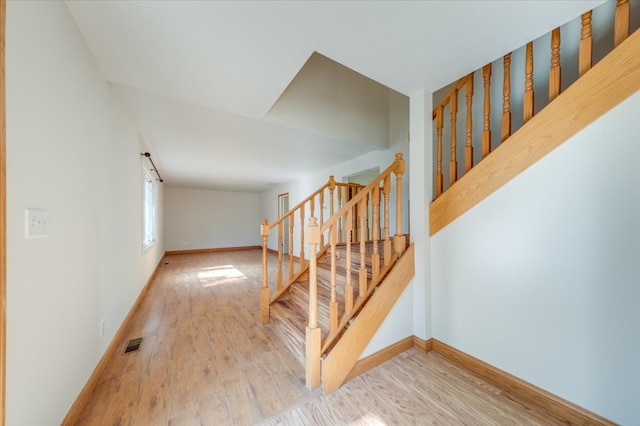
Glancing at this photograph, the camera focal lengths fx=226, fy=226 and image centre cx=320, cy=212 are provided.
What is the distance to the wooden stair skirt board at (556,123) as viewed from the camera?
1.12 m

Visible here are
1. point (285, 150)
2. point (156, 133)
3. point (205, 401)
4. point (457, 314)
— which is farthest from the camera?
point (285, 150)

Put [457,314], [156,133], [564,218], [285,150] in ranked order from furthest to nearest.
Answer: [285,150]
[156,133]
[457,314]
[564,218]

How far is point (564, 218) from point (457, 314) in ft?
3.13

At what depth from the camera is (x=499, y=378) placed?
152cm

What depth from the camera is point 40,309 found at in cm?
98

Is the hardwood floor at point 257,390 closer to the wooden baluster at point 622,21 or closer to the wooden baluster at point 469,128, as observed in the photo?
the wooden baluster at point 469,128

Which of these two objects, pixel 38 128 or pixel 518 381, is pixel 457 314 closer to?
pixel 518 381

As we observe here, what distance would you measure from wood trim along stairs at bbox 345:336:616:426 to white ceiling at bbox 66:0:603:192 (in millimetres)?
2143

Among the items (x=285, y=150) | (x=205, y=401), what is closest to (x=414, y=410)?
(x=205, y=401)

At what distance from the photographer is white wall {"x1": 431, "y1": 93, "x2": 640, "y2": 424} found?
1111 mm

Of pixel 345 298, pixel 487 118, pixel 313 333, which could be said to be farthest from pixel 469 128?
pixel 313 333

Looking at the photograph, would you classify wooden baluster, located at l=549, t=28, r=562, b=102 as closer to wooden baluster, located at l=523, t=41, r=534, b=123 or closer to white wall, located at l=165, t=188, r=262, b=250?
wooden baluster, located at l=523, t=41, r=534, b=123

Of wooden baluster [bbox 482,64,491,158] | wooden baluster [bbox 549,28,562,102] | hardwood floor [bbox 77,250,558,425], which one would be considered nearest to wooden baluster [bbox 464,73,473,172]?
wooden baluster [bbox 482,64,491,158]

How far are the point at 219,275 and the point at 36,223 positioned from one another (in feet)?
12.9
